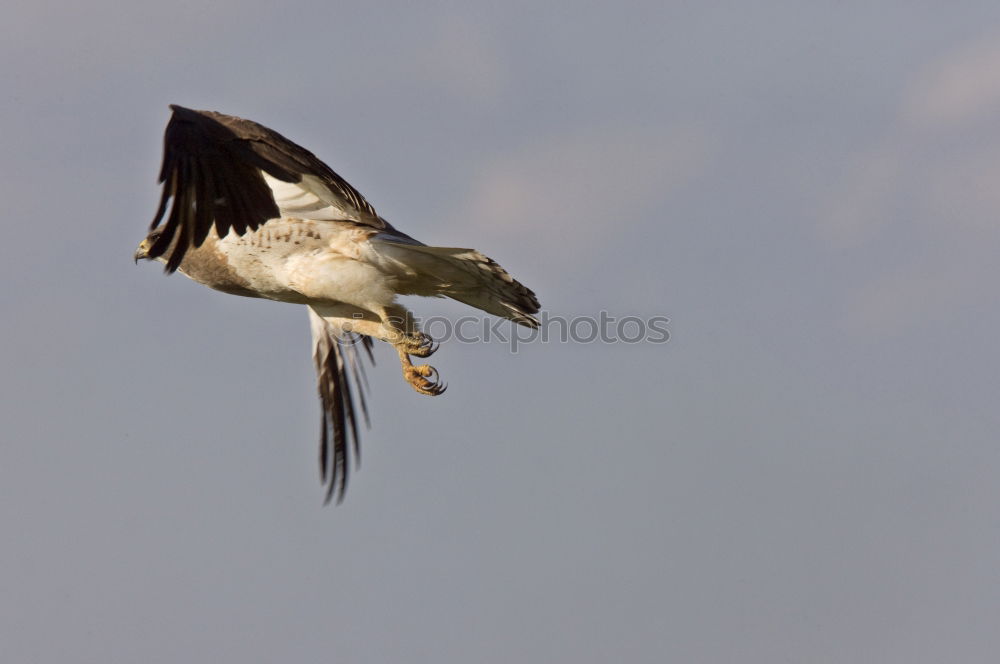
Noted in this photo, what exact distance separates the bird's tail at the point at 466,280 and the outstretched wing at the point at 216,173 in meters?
0.99

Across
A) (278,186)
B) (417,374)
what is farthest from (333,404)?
(278,186)

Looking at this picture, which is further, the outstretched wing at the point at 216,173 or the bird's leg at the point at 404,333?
the bird's leg at the point at 404,333

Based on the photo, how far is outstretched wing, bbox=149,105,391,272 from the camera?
25.8 feet

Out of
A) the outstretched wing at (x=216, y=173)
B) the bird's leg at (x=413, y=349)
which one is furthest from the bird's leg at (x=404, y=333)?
the outstretched wing at (x=216, y=173)

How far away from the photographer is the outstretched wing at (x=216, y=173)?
7.88 m

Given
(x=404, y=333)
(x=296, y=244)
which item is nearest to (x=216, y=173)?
(x=296, y=244)

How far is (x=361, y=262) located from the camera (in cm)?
899

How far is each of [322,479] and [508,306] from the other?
2891mm

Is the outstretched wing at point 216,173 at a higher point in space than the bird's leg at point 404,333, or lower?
higher

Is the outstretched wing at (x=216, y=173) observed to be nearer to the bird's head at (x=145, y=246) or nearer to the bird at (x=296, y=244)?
the bird at (x=296, y=244)

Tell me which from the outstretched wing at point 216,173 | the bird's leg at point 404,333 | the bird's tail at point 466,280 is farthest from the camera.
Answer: the bird's leg at point 404,333

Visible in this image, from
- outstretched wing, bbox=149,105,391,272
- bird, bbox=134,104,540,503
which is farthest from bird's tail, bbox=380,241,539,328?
outstretched wing, bbox=149,105,391,272

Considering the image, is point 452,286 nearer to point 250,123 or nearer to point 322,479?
point 250,123

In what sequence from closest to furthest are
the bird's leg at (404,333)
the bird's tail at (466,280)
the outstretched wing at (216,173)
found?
the outstretched wing at (216,173), the bird's tail at (466,280), the bird's leg at (404,333)
